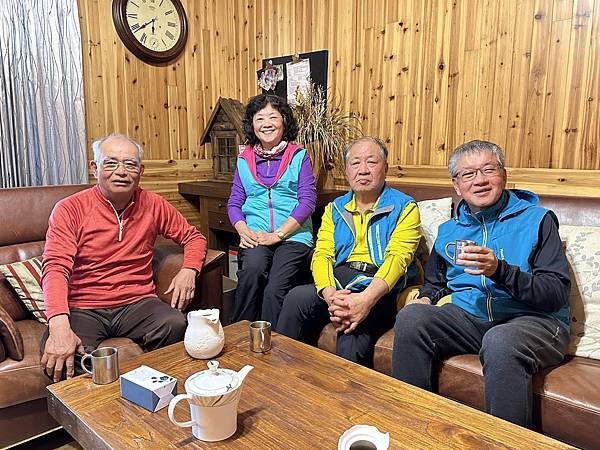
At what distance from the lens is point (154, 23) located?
136 inches

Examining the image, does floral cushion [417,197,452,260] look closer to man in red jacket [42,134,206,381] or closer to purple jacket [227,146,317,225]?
purple jacket [227,146,317,225]

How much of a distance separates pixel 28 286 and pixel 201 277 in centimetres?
70

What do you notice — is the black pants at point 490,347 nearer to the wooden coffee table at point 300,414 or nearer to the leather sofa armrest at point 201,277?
the wooden coffee table at point 300,414

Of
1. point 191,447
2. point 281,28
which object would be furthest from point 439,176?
point 191,447

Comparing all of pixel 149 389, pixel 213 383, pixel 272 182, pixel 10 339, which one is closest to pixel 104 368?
pixel 149 389

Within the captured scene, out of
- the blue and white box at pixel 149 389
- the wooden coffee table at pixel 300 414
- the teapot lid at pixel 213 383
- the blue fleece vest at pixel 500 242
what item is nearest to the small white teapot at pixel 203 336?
the wooden coffee table at pixel 300 414

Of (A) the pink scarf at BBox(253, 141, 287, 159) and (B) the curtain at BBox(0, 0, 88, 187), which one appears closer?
(A) the pink scarf at BBox(253, 141, 287, 159)

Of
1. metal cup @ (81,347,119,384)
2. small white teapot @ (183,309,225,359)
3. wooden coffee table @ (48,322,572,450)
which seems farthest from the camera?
small white teapot @ (183,309,225,359)

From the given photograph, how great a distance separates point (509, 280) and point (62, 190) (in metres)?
2.06

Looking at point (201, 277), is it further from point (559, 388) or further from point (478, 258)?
point (559, 388)

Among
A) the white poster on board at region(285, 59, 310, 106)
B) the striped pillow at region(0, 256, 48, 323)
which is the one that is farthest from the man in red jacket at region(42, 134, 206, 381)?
the white poster on board at region(285, 59, 310, 106)

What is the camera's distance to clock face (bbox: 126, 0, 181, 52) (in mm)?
3332

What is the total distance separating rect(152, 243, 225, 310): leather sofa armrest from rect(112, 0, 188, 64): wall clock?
192 cm

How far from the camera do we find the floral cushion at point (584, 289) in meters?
1.67
